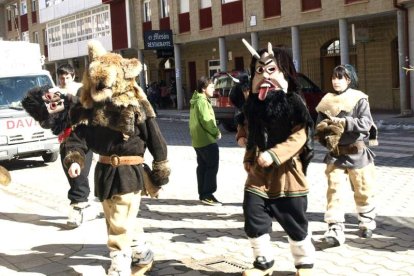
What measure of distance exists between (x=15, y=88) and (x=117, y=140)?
8.59 m

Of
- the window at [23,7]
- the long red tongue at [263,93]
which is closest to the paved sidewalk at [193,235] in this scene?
the long red tongue at [263,93]

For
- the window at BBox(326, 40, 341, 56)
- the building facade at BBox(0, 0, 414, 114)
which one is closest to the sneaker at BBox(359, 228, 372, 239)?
the building facade at BBox(0, 0, 414, 114)

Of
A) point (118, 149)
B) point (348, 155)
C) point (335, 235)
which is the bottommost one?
point (335, 235)

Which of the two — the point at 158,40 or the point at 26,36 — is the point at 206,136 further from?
the point at 26,36

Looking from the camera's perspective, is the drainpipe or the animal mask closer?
the animal mask

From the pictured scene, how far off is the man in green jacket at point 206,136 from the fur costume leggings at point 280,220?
3.27 metres

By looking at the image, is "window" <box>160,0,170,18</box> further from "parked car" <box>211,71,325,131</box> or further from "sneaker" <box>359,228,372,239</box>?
"sneaker" <box>359,228,372,239</box>

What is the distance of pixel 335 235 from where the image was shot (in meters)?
5.59

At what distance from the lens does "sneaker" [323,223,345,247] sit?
18.3 feet

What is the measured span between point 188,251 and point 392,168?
18.7 feet

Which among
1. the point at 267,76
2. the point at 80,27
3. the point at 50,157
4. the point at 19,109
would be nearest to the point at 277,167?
the point at 267,76

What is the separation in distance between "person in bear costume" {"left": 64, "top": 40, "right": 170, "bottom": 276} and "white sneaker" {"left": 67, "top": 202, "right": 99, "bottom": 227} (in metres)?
2.10

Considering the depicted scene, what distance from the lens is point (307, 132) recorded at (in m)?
4.52

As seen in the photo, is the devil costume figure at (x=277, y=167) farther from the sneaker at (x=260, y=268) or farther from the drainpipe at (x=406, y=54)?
the drainpipe at (x=406, y=54)
